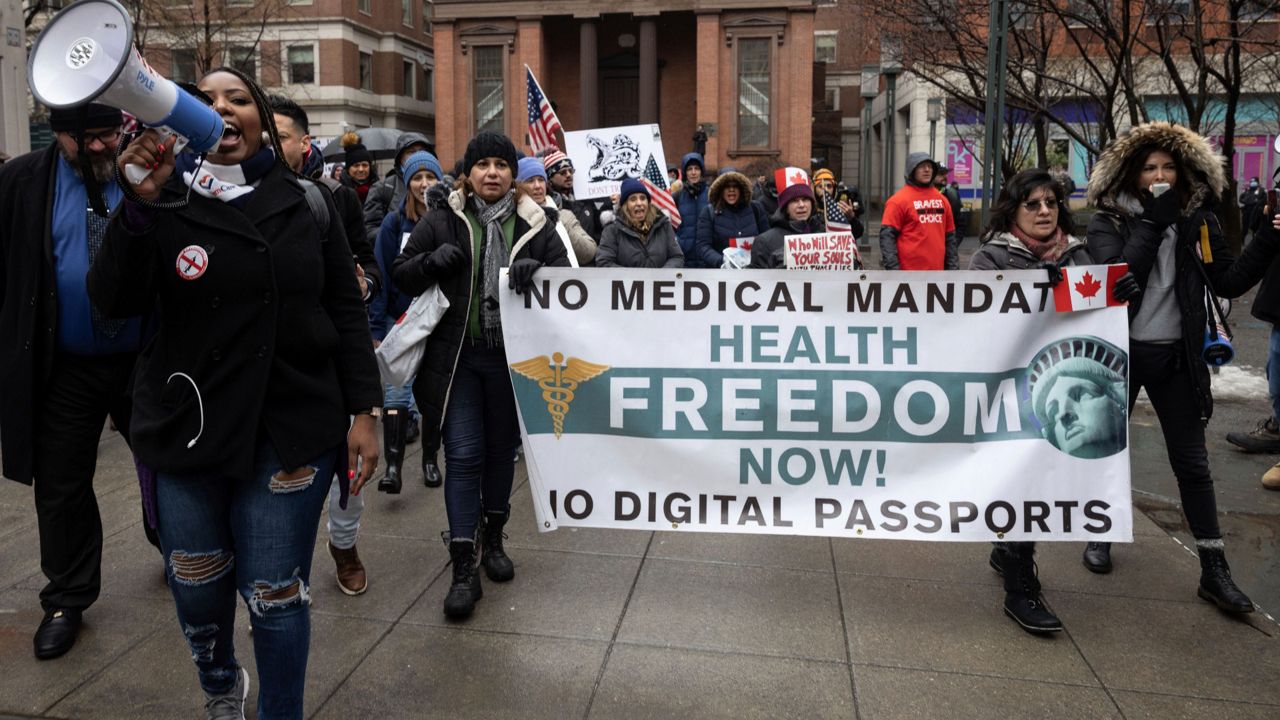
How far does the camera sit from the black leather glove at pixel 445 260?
4.20 metres

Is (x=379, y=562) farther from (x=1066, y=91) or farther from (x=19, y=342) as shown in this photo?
(x=1066, y=91)

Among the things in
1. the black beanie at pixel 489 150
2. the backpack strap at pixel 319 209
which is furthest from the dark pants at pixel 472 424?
the backpack strap at pixel 319 209

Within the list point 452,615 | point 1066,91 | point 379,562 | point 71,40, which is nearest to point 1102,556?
point 452,615

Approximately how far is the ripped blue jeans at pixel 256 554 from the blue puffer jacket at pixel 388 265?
3515mm

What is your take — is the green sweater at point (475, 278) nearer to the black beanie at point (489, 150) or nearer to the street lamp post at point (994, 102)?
the black beanie at point (489, 150)

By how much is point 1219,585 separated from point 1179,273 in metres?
1.34

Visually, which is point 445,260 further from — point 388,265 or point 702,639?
point 388,265

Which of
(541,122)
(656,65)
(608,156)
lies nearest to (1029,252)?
(541,122)

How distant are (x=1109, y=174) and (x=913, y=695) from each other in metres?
2.49

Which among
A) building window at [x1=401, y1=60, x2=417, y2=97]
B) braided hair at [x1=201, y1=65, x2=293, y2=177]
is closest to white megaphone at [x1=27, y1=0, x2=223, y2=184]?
braided hair at [x1=201, y1=65, x2=293, y2=177]

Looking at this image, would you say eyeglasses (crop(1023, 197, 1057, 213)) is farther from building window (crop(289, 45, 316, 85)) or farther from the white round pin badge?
building window (crop(289, 45, 316, 85))

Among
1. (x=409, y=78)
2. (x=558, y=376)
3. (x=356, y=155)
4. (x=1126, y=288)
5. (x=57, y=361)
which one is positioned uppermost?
(x=409, y=78)

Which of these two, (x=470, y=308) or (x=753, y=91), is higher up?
(x=753, y=91)

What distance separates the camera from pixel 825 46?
189 feet
